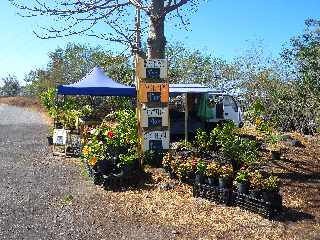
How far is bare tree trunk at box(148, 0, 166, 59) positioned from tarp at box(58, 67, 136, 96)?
235 cm

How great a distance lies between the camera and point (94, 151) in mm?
9891

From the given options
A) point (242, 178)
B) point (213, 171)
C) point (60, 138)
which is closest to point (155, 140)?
point (213, 171)

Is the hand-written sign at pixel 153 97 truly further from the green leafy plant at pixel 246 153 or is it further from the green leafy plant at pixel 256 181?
the green leafy plant at pixel 256 181

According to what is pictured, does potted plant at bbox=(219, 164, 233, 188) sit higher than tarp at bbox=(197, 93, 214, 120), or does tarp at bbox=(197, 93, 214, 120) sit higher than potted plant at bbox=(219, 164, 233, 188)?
tarp at bbox=(197, 93, 214, 120)

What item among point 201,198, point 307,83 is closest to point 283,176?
point 201,198

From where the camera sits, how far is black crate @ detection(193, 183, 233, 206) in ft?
25.3

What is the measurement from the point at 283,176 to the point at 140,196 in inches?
128

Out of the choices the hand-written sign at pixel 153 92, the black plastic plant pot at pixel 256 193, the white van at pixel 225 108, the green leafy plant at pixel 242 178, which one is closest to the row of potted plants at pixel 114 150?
the hand-written sign at pixel 153 92

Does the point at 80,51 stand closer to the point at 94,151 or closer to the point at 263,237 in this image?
the point at 94,151

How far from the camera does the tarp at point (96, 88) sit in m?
13.3

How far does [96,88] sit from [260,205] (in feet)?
24.8

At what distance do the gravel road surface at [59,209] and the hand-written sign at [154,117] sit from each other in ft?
6.17

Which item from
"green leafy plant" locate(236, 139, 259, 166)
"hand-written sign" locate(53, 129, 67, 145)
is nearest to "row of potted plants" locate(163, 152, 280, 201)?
"green leafy plant" locate(236, 139, 259, 166)

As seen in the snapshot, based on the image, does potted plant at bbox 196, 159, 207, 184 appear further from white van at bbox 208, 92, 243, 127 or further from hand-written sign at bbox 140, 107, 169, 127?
white van at bbox 208, 92, 243, 127
